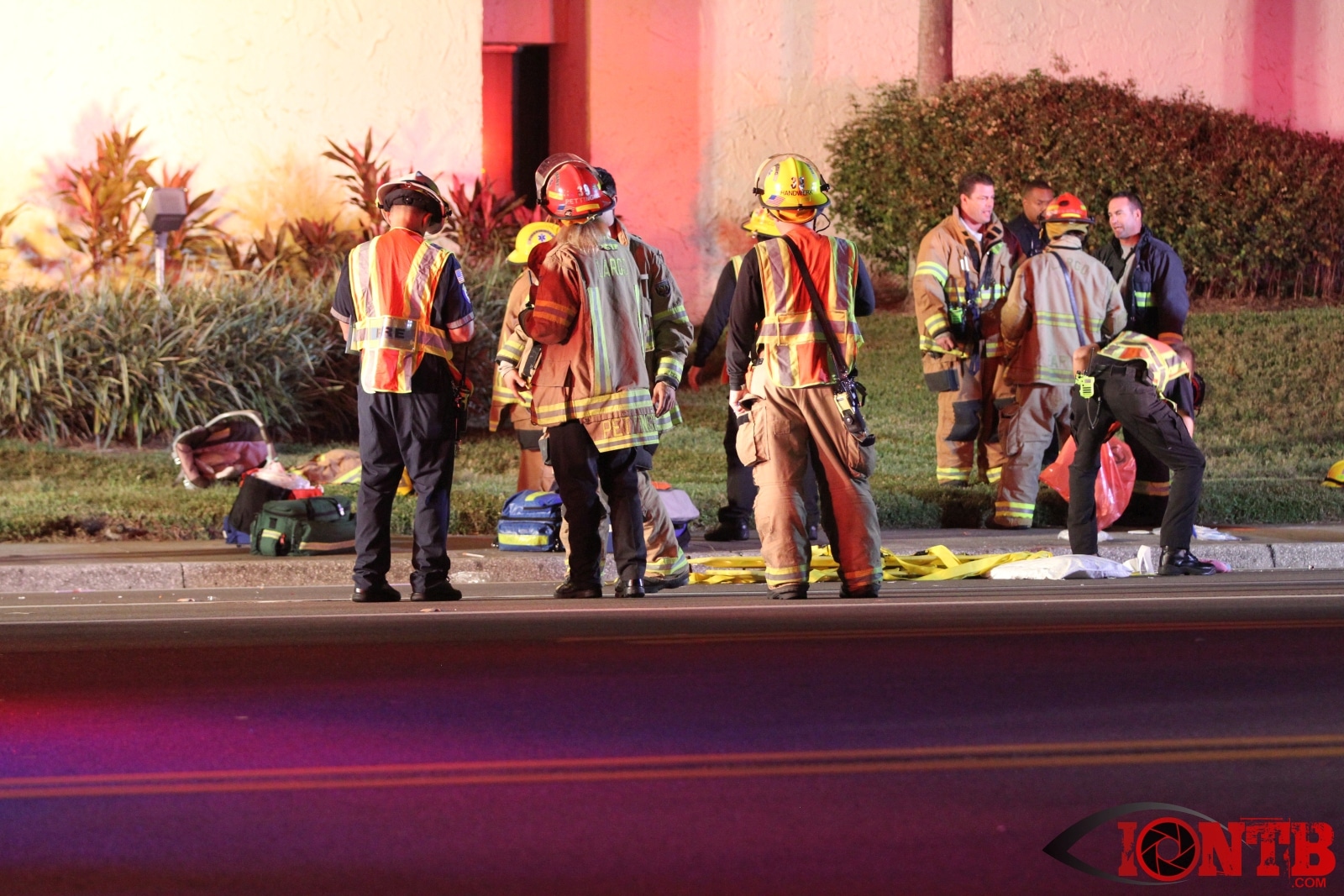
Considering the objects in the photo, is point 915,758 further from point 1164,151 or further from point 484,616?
point 1164,151

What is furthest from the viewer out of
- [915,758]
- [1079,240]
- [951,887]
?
[1079,240]

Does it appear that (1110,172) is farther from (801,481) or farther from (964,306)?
(801,481)

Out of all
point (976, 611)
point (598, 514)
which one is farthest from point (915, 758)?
point (598, 514)

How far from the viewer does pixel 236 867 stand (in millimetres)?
4668

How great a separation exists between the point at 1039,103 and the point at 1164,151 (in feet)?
4.09

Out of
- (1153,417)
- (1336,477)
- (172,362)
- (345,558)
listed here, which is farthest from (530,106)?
(1153,417)

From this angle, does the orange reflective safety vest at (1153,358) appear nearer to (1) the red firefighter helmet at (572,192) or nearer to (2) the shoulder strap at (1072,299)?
(2) the shoulder strap at (1072,299)

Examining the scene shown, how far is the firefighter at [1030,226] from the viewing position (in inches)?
534

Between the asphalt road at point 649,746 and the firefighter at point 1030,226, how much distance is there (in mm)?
5177

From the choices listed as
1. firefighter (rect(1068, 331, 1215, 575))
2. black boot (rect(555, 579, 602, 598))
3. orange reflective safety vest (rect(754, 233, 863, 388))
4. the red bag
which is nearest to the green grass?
the red bag

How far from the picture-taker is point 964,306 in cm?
1279

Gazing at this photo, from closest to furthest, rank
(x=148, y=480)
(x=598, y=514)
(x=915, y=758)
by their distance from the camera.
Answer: (x=915, y=758), (x=598, y=514), (x=148, y=480)

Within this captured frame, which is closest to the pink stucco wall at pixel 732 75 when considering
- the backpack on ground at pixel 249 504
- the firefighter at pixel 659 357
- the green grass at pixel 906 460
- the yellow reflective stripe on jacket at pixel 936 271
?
the green grass at pixel 906 460

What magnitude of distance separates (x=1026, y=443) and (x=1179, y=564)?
5.70ft
